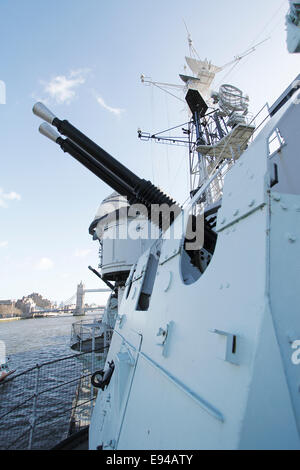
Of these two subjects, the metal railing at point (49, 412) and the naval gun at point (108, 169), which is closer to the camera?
the naval gun at point (108, 169)

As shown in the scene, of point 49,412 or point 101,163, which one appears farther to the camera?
point 49,412

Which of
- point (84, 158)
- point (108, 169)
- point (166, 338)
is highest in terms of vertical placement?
point (84, 158)

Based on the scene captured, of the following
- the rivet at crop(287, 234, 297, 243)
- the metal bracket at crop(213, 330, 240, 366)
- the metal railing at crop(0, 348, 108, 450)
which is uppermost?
the rivet at crop(287, 234, 297, 243)

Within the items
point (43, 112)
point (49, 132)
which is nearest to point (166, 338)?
point (49, 132)

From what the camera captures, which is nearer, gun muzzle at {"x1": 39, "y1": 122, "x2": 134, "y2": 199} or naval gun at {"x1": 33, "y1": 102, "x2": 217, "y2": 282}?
naval gun at {"x1": 33, "y1": 102, "x2": 217, "y2": 282}

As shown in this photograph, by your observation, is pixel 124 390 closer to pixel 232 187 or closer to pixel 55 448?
pixel 232 187

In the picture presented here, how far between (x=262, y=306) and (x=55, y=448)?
4.33 meters

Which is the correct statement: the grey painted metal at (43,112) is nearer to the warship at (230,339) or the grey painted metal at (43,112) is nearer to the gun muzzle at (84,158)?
the gun muzzle at (84,158)

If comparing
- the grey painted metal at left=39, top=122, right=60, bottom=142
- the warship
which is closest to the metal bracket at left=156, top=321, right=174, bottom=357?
the warship

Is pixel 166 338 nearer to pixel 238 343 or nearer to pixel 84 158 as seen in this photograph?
pixel 238 343

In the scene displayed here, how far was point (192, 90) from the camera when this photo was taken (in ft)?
35.1

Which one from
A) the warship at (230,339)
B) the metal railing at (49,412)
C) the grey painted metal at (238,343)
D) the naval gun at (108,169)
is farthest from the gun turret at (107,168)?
the metal railing at (49,412)

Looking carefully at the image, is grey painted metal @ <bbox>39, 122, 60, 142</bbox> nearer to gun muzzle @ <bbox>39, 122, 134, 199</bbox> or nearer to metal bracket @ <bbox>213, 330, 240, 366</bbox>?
gun muzzle @ <bbox>39, 122, 134, 199</bbox>
